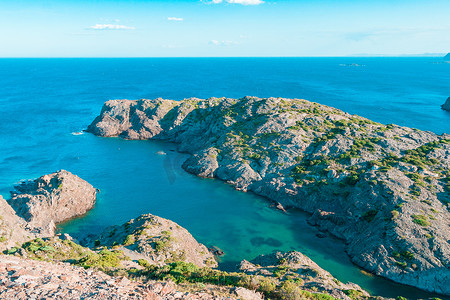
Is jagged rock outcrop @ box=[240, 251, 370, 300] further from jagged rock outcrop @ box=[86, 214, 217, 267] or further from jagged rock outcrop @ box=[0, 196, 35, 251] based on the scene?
jagged rock outcrop @ box=[0, 196, 35, 251]

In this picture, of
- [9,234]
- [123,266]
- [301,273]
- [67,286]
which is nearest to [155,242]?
[123,266]

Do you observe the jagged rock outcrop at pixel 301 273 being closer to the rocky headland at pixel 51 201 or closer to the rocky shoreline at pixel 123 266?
the rocky shoreline at pixel 123 266

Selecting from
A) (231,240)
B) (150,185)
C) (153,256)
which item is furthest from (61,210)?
(231,240)

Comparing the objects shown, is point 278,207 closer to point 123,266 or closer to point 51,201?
point 123,266

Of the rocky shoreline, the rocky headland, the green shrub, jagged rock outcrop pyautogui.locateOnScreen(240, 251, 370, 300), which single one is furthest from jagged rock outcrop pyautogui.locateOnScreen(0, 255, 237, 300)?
the green shrub

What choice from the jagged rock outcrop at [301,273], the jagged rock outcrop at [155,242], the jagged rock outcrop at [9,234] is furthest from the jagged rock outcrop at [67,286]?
the jagged rock outcrop at [155,242]

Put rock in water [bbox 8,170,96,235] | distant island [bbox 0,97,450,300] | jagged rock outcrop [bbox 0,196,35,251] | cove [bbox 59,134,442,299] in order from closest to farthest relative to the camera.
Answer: distant island [bbox 0,97,450,300]
jagged rock outcrop [bbox 0,196,35,251]
cove [bbox 59,134,442,299]
rock in water [bbox 8,170,96,235]

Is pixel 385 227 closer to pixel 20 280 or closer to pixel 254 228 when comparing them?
pixel 254 228
